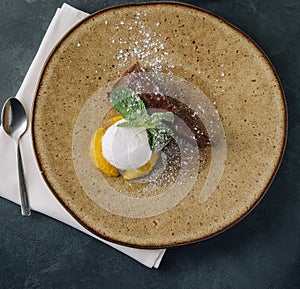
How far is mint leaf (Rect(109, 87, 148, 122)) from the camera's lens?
1.25 meters

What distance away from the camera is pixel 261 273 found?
1.42 metres

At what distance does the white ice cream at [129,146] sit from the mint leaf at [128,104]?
0.04m

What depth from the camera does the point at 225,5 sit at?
1421 millimetres

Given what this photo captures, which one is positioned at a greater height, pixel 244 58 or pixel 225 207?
pixel 244 58

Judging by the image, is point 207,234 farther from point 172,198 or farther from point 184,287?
point 184,287

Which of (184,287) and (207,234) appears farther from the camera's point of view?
(184,287)

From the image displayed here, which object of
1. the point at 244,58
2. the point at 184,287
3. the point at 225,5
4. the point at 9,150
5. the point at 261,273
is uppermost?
the point at 225,5

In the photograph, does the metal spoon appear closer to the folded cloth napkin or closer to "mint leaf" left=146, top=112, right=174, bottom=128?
the folded cloth napkin

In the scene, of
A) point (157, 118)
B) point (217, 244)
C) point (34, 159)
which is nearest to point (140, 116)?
point (157, 118)

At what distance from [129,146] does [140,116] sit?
87 millimetres

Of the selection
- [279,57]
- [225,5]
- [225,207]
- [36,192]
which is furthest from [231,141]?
[36,192]

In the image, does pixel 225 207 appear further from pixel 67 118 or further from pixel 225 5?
pixel 225 5

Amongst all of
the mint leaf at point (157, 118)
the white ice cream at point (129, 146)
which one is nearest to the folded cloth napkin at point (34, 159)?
the white ice cream at point (129, 146)

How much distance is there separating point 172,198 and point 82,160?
28 centimetres
